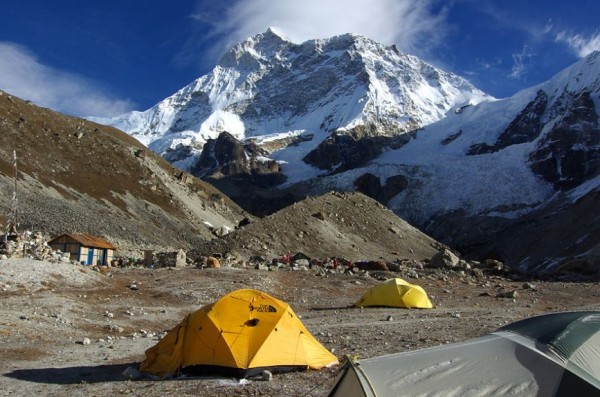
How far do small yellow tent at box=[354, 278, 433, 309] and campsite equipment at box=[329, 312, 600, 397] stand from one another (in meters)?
19.0

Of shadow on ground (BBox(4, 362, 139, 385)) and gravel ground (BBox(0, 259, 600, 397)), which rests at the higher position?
gravel ground (BBox(0, 259, 600, 397))

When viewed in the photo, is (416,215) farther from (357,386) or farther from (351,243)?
(357,386)

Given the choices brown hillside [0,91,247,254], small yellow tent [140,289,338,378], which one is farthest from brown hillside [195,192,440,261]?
small yellow tent [140,289,338,378]

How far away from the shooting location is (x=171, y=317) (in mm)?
23250

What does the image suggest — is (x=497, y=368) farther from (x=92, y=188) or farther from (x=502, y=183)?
(x=502, y=183)

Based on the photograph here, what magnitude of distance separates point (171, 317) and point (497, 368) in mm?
17011

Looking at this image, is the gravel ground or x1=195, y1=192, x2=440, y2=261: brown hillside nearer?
the gravel ground

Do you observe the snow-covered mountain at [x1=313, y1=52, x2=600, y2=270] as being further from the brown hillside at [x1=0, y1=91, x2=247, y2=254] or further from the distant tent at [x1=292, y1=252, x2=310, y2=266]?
the distant tent at [x1=292, y1=252, x2=310, y2=266]

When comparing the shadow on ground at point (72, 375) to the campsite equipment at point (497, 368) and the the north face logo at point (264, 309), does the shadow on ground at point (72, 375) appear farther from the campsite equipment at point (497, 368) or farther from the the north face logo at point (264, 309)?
the campsite equipment at point (497, 368)

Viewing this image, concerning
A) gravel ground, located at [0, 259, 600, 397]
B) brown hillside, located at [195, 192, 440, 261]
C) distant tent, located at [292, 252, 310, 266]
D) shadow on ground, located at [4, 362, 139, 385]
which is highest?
brown hillside, located at [195, 192, 440, 261]

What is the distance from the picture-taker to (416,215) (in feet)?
516

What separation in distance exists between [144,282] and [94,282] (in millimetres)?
3160

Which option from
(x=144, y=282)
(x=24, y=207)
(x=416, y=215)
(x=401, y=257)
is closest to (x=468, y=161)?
(x=416, y=215)

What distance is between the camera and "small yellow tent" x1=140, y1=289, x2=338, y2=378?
1293 cm
